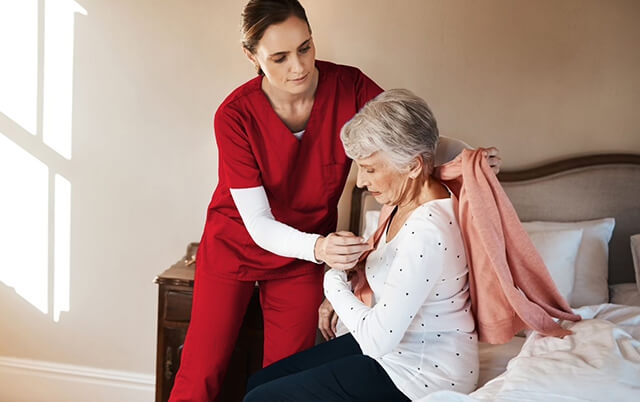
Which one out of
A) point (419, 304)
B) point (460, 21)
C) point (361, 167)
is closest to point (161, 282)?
point (361, 167)

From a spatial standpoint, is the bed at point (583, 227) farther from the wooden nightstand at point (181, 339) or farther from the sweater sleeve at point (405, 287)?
the wooden nightstand at point (181, 339)

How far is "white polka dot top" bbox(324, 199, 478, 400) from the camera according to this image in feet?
4.96

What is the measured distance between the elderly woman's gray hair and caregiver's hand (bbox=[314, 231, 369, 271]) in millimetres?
236

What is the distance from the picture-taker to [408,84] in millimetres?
2654

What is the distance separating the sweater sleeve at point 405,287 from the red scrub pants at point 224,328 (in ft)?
1.78

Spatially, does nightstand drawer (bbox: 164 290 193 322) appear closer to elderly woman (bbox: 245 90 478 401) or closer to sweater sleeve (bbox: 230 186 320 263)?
sweater sleeve (bbox: 230 186 320 263)

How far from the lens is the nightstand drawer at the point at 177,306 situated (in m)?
2.44

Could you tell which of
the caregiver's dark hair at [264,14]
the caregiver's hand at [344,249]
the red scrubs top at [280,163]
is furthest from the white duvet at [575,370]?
the caregiver's dark hair at [264,14]

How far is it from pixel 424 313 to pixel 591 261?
A: 1.12m

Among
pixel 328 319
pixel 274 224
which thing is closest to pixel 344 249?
pixel 274 224

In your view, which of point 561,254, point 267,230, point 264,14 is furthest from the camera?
point 561,254

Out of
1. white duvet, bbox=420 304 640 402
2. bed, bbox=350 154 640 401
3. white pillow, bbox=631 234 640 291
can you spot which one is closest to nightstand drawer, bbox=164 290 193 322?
bed, bbox=350 154 640 401

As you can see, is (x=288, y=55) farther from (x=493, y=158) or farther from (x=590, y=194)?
(x=590, y=194)

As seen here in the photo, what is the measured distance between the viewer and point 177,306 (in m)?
2.45
